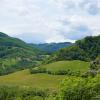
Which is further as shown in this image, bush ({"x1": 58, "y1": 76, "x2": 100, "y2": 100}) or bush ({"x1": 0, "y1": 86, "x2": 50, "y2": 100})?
bush ({"x1": 0, "y1": 86, "x2": 50, "y2": 100})

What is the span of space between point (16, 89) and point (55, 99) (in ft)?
254

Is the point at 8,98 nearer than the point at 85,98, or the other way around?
the point at 85,98

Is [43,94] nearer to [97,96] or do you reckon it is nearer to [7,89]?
[7,89]

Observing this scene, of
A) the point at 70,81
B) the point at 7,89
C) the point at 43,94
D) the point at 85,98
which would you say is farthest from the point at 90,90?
the point at 7,89

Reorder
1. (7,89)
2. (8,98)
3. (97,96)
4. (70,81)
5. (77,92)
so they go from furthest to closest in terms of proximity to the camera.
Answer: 1. (7,89)
2. (8,98)
3. (70,81)
4. (77,92)
5. (97,96)

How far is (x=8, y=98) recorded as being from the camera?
174250 mm

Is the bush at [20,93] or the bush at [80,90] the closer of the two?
the bush at [80,90]

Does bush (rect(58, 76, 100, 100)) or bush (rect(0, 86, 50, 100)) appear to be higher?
bush (rect(58, 76, 100, 100))

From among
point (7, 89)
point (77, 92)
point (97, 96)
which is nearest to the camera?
A: point (97, 96)

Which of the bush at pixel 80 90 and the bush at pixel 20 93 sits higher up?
the bush at pixel 80 90

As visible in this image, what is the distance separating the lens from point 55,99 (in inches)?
4483

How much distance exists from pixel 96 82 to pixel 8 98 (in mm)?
76711

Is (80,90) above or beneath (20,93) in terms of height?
above

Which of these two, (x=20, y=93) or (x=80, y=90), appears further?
(x=20, y=93)
